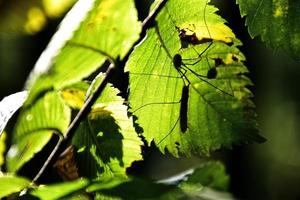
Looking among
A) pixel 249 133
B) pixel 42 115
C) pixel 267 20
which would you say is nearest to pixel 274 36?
pixel 267 20

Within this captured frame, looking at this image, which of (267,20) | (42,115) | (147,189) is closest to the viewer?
(147,189)

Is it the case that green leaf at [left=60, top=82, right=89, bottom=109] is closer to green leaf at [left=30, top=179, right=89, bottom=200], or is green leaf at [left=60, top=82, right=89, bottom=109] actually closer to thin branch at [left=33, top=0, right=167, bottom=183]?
thin branch at [left=33, top=0, right=167, bottom=183]

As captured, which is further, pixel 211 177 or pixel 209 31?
pixel 209 31

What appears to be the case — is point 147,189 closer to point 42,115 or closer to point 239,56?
point 42,115

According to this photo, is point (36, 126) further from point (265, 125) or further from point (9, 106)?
point (265, 125)

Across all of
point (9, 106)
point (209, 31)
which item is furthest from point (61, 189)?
point (209, 31)

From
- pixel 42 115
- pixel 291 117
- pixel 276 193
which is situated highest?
pixel 42 115

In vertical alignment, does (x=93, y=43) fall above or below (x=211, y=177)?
above
